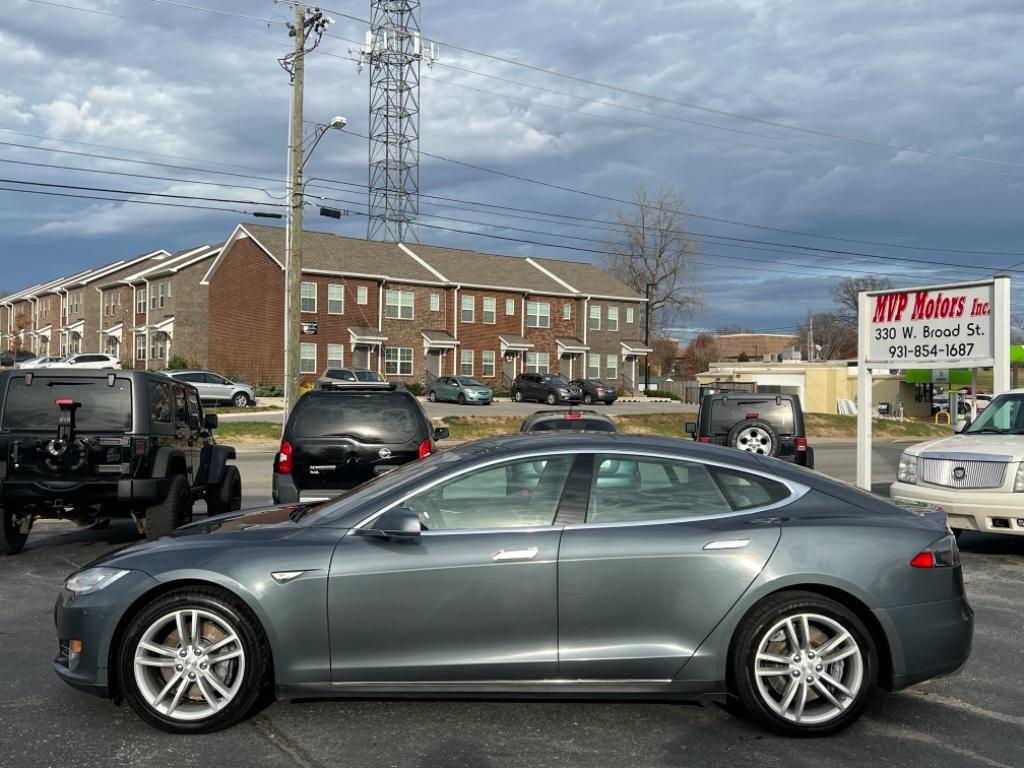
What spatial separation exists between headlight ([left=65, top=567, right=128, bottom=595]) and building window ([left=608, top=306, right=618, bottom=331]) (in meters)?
62.9

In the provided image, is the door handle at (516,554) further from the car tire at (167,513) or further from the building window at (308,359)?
the building window at (308,359)

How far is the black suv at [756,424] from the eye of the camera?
15.8 meters

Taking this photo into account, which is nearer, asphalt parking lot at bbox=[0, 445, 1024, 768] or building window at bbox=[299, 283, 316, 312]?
asphalt parking lot at bbox=[0, 445, 1024, 768]

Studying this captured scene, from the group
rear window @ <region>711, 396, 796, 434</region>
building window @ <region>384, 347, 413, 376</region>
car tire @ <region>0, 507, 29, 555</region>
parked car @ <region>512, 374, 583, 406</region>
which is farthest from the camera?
building window @ <region>384, 347, 413, 376</region>

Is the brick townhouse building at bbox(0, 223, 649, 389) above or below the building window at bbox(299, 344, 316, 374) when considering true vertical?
above

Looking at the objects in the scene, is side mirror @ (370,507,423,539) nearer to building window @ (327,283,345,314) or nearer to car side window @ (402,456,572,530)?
car side window @ (402,456,572,530)

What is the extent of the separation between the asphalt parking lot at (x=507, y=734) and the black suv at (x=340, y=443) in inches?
186

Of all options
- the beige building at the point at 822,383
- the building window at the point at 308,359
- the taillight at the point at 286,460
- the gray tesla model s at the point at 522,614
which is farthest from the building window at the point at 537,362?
the gray tesla model s at the point at 522,614

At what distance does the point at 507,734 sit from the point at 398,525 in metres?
1.15

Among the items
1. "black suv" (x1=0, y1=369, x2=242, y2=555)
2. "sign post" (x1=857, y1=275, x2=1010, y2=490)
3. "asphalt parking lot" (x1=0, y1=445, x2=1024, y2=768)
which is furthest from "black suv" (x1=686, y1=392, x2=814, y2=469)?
"asphalt parking lot" (x1=0, y1=445, x2=1024, y2=768)

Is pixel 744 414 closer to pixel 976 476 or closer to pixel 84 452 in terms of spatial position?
pixel 976 476

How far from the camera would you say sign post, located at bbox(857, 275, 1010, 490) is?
14.4 meters

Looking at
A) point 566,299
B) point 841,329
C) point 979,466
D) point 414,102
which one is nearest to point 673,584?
point 979,466

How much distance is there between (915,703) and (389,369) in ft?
171
